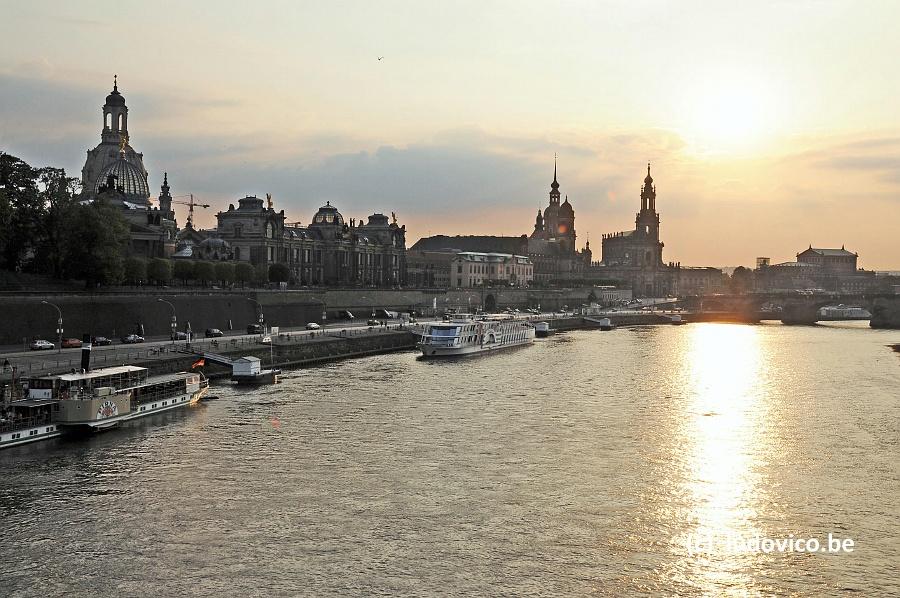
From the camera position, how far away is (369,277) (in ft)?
488

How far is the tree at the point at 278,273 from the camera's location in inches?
4481

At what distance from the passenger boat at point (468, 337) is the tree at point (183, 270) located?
82.4 feet

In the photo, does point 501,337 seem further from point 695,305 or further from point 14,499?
point 695,305

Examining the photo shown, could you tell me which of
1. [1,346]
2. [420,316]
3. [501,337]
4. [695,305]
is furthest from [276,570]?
[695,305]

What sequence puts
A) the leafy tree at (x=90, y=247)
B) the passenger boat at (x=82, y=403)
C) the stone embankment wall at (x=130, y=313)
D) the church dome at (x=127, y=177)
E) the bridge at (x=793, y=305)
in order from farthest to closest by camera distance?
the bridge at (x=793, y=305) → the church dome at (x=127, y=177) → the leafy tree at (x=90, y=247) → the stone embankment wall at (x=130, y=313) → the passenger boat at (x=82, y=403)

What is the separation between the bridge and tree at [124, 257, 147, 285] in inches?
4561

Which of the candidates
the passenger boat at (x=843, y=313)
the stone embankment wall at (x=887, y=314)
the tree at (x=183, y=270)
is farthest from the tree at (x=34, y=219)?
the passenger boat at (x=843, y=313)

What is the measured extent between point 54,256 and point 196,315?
481 inches

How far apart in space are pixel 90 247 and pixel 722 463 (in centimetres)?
5052

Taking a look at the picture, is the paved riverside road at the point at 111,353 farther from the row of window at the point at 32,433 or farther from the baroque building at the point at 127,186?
the baroque building at the point at 127,186

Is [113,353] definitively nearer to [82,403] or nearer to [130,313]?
[130,313]

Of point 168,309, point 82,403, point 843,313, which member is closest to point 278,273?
point 168,309

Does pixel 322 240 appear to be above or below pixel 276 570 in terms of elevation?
above

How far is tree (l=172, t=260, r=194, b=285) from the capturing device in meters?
92.9
